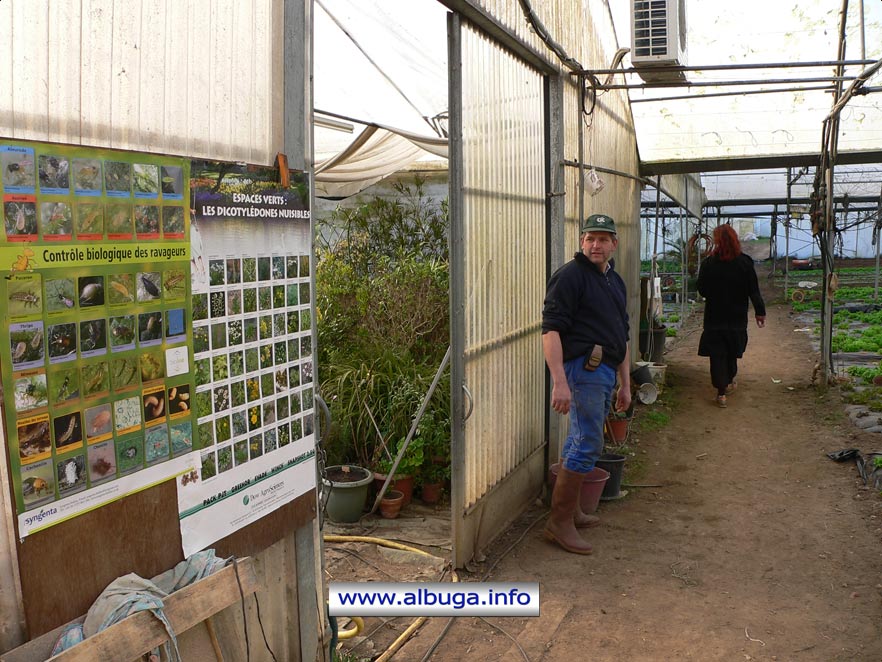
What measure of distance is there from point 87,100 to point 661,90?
29.6 ft

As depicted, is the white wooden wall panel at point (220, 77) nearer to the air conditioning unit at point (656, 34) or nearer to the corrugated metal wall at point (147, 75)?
the corrugated metal wall at point (147, 75)

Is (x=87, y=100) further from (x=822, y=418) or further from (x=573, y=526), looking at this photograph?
(x=822, y=418)

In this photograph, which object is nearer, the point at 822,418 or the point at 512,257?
the point at 512,257

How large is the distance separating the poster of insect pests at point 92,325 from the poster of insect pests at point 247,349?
74 mm

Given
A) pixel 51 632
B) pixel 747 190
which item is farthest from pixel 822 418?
pixel 747 190

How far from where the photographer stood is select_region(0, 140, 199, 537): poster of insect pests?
72.6 inches

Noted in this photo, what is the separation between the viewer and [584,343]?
15.9 ft

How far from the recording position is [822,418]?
846 cm

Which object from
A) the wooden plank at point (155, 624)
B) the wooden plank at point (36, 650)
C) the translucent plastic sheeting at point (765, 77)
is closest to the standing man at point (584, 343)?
the wooden plank at point (155, 624)

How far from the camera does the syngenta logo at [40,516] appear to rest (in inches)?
74.8

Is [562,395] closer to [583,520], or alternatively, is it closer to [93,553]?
[583,520]

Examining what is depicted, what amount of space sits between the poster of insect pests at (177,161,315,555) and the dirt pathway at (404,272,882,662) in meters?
1.54

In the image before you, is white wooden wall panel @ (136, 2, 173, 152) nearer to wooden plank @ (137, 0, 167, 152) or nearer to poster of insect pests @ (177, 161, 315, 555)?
wooden plank @ (137, 0, 167, 152)

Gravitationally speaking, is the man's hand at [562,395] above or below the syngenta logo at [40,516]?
below
